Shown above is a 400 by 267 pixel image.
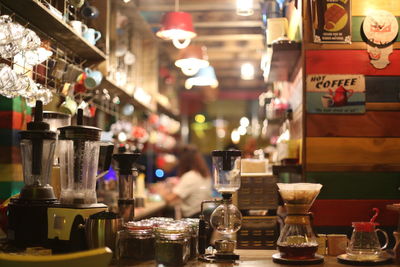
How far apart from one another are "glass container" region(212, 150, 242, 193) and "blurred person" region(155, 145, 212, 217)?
362 cm

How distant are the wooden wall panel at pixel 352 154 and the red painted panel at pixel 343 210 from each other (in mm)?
210

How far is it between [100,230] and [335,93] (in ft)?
5.85

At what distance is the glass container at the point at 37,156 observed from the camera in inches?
112

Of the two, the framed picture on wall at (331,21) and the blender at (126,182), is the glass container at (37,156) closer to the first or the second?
the blender at (126,182)

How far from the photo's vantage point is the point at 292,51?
3898 mm

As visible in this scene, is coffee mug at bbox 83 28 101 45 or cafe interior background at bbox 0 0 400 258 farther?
coffee mug at bbox 83 28 101 45

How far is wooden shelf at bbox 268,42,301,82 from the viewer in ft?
12.6

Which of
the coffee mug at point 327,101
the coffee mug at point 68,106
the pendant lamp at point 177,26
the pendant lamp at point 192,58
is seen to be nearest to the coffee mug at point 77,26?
the coffee mug at point 68,106

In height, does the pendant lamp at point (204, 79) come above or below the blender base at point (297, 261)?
above

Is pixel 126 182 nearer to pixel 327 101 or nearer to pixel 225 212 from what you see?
pixel 225 212

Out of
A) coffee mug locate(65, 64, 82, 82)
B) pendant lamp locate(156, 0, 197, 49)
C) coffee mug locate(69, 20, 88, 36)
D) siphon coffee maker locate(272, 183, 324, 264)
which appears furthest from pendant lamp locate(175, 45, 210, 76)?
siphon coffee maker locate(272, 183, 324, 264)

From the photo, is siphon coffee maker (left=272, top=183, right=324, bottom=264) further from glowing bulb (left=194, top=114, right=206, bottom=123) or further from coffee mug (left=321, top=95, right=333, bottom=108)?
glowing bulb (left=194, top=114, right=206, bottom=123)

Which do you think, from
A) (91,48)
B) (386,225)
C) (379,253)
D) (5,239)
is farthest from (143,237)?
(91,48)

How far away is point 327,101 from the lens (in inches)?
140
